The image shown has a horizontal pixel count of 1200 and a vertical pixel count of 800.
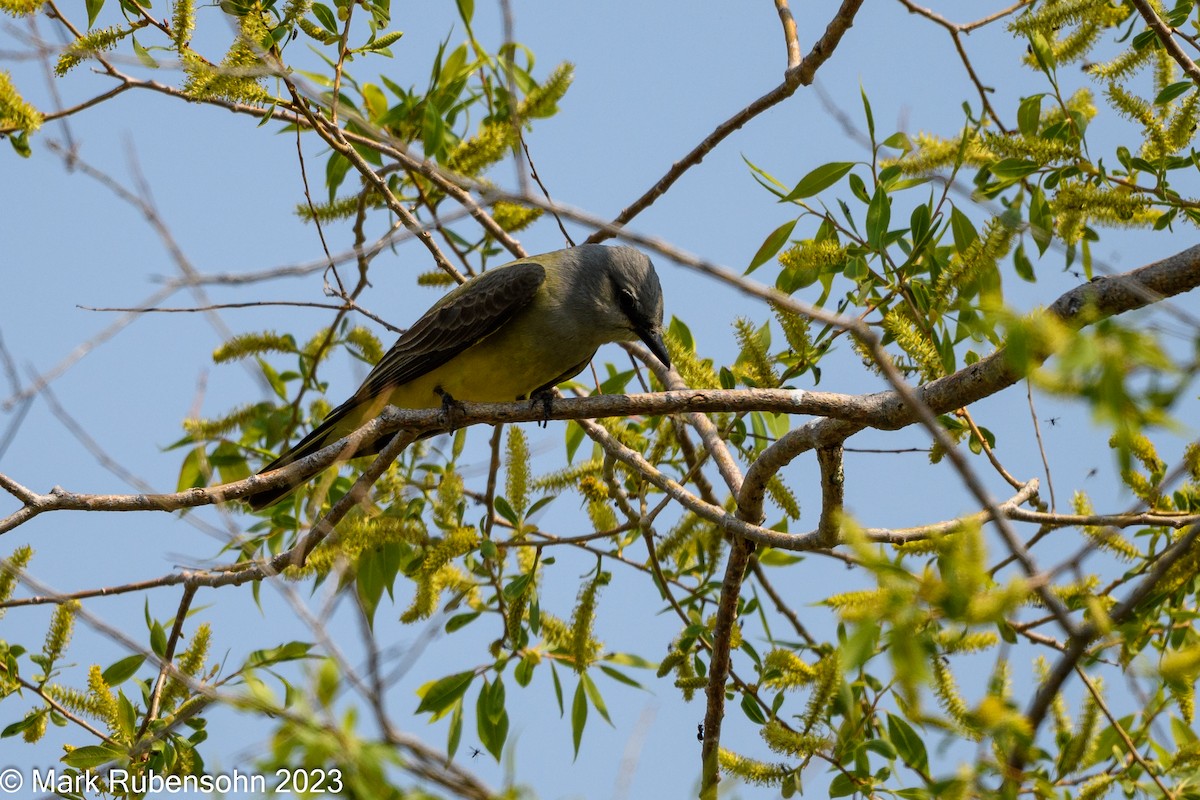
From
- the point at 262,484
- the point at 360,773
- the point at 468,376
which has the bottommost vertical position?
the point at 360,773

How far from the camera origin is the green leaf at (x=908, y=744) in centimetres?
447

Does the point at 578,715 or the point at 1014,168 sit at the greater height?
the point at 1014,168

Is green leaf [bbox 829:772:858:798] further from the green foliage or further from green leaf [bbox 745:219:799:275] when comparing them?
the green foliage

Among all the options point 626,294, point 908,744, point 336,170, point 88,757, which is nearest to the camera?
point 88,757

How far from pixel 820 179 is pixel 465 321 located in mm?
2281

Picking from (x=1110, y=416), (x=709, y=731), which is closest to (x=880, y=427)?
(x=709, y=731)

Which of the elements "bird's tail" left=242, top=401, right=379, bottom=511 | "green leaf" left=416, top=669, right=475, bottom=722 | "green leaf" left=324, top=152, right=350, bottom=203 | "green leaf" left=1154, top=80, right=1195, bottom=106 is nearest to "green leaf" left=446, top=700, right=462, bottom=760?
"green leaf" left=416, top=669, right=475, bottom=722

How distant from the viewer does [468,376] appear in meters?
6.32

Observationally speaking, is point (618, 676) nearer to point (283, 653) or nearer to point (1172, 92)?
point (283, 653)

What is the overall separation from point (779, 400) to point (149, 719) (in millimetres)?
2742

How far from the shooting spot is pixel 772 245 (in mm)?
5234

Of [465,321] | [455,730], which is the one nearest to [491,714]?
[455,730]

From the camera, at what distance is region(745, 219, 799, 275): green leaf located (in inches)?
205

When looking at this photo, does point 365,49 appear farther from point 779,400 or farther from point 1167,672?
point 1167,672
